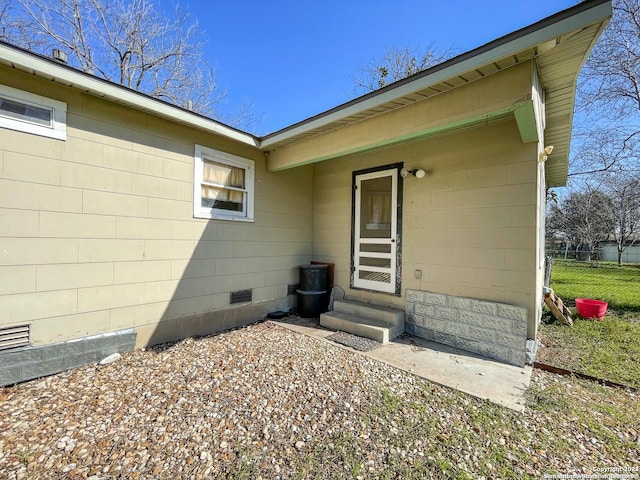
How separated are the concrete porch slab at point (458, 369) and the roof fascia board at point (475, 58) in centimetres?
310

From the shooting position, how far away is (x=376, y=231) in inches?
194

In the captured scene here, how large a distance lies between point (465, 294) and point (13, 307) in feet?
17.0

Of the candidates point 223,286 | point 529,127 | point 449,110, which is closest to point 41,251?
point 223,286

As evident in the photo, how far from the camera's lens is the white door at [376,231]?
4.67m

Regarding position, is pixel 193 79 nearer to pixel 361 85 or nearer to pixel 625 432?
pixel 361 85

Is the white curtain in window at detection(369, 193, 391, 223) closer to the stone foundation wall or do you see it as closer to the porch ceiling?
the stone foundation wall

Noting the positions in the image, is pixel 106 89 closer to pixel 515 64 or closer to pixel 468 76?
pixel 468 76

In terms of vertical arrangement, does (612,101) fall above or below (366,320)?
above

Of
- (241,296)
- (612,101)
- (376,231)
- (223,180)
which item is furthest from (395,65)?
(241,296)

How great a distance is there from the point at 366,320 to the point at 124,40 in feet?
37.0

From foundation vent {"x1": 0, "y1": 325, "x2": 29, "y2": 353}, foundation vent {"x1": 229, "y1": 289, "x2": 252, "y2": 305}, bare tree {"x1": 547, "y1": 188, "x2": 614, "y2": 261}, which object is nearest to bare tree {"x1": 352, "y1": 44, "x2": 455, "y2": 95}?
foundation vent {"x1": 229, "y1": 289, "x2": 252, "y2": 305}

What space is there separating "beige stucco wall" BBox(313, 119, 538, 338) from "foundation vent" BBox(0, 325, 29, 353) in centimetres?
435

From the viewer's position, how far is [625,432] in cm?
216

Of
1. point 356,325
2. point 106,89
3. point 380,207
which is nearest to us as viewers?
point 106,89
